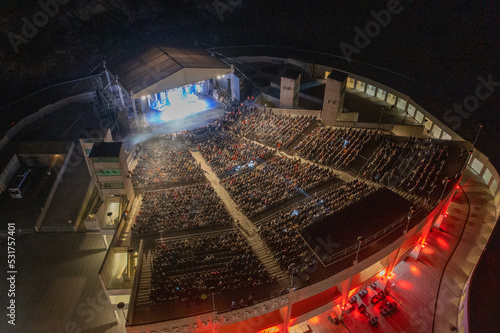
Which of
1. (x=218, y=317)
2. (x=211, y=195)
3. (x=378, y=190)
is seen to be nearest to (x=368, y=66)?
(x=378, y=190)

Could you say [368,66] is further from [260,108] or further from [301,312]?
[301,312]

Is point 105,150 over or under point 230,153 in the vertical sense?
under

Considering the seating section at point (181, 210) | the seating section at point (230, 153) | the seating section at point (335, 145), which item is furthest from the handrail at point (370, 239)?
the seating section at point (230, 153)

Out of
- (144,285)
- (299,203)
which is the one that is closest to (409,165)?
(299,203)

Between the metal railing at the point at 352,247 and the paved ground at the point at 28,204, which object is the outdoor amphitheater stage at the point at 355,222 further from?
the paved ground at the point at 28,204

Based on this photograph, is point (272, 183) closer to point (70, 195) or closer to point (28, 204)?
point (70, 195)

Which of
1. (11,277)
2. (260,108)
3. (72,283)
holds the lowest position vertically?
(72,283)
